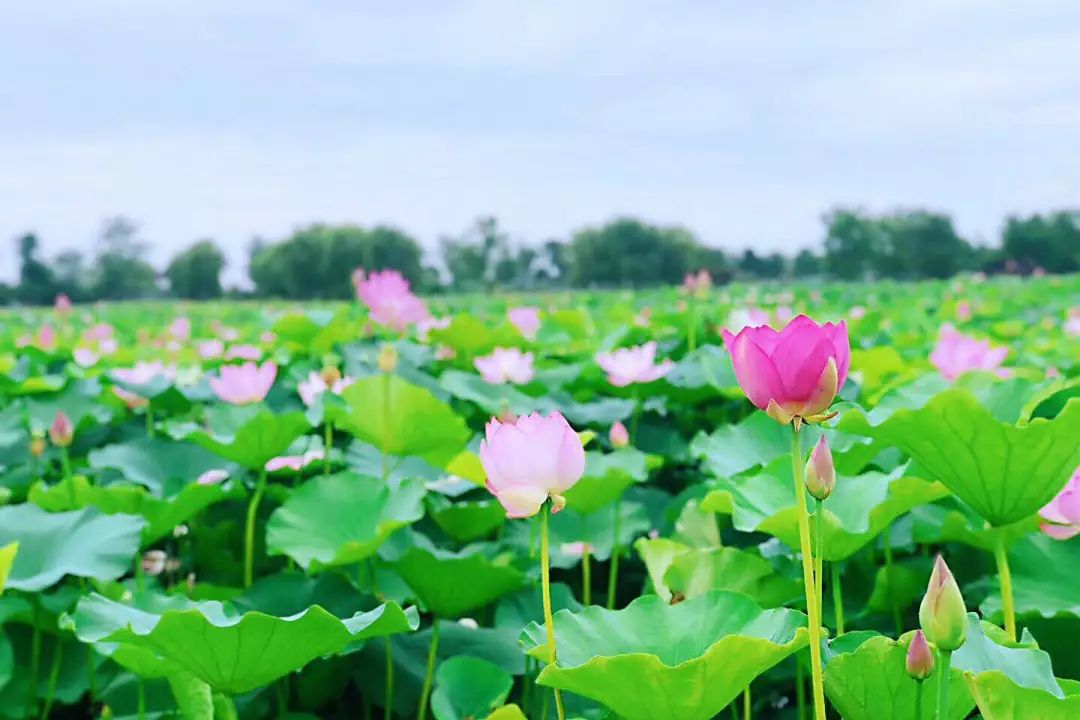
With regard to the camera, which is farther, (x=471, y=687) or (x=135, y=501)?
(x=135, y=501)

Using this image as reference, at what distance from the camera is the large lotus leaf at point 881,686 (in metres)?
0.69

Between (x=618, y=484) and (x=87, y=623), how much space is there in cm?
65

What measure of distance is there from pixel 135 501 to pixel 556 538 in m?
0.63

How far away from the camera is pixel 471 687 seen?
1.07 m

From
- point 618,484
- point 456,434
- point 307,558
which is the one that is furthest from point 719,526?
point 307,558

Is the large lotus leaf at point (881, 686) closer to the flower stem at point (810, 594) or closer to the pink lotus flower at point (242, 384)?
the flower stem at point (810, 594)

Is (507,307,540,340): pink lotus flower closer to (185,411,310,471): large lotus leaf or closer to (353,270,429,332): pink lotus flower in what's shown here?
(353,270,429,332): pink lotus flower

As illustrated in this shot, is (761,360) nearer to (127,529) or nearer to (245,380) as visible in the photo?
(127,529)

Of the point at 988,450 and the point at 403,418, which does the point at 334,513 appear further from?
the point at 988,450

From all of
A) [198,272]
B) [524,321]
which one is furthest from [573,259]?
[524,321]

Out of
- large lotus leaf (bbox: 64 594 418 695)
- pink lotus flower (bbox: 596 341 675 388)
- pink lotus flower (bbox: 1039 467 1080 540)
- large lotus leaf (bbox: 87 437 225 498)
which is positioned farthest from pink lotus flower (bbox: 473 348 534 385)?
pink lotus flower (bbox: 1039 467 1080 540)

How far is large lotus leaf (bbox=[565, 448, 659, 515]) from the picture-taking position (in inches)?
50.4

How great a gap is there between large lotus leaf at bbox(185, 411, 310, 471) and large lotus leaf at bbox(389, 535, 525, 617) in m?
0.37

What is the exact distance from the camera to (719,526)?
138 centimetres
